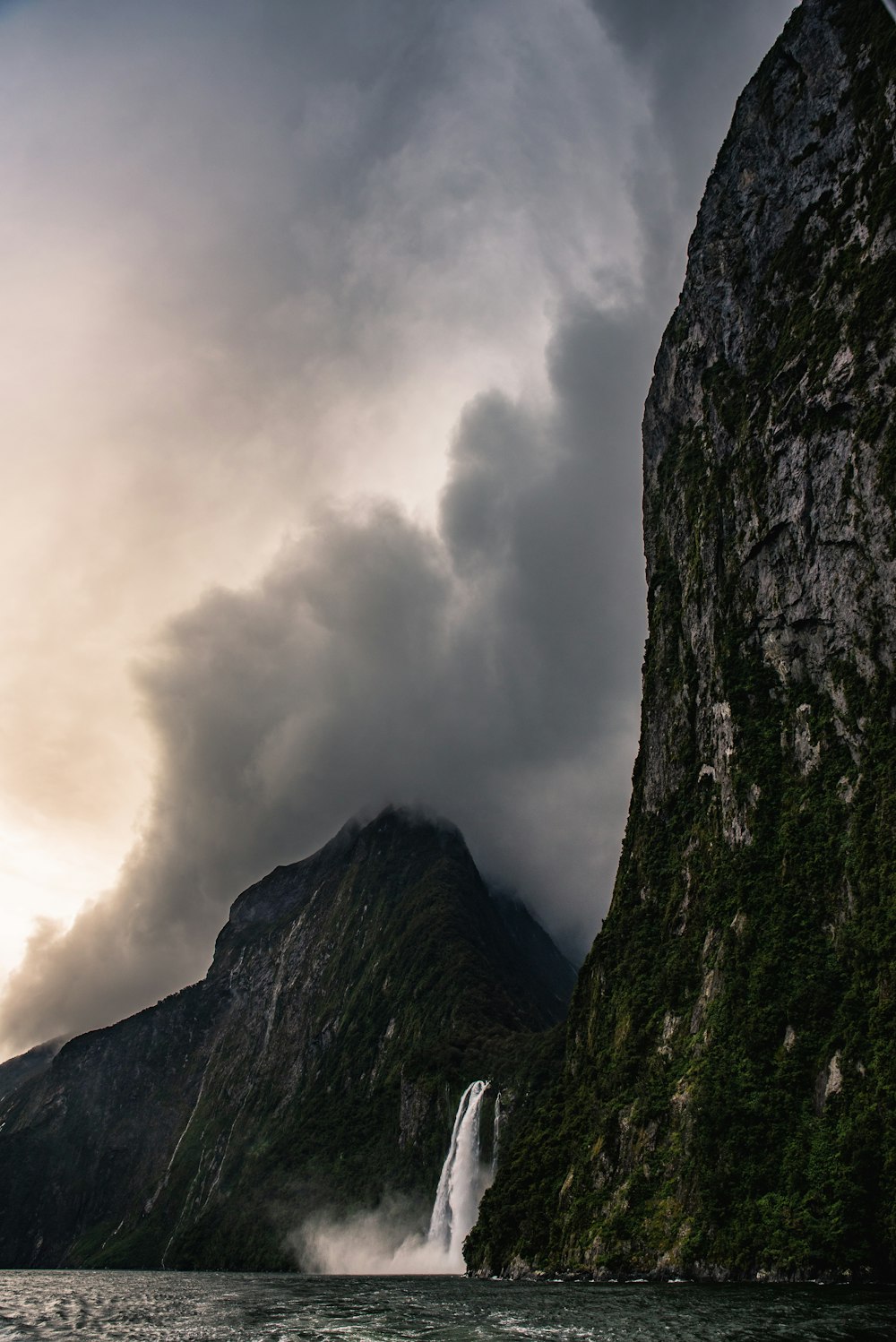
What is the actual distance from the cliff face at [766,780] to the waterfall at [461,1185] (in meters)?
41.7

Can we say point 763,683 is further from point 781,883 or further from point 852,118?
point 852,118

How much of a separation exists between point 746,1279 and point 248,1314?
99.2 ft

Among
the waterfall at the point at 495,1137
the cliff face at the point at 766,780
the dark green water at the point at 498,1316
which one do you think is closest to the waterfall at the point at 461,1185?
the waterfall at the point at 495,1137

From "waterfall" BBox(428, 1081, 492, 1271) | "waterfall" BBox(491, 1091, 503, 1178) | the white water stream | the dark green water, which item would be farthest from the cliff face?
"waterfall" BBox(491, 1091, 503, 1178)

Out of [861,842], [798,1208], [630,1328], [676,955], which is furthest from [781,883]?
[630,1328]

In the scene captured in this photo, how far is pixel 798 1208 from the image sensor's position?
2103 inches

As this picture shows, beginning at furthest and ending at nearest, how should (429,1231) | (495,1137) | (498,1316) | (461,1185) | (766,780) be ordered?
(429,1231), (495,1137), (461,1185), (766,780), (498,1316)

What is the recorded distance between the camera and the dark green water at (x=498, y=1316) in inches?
1247

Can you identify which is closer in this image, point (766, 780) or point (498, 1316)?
point (498, 1316)

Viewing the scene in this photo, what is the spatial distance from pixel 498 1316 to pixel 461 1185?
108914mm

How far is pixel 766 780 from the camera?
77750mm

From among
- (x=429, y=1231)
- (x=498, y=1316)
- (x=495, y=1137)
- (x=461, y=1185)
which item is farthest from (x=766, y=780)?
(x=429, y=1231)

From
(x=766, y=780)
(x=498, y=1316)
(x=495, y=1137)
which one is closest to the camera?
(x=498, y=1316)

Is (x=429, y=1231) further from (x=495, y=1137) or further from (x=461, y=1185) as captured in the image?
(x=495, y=1137)
